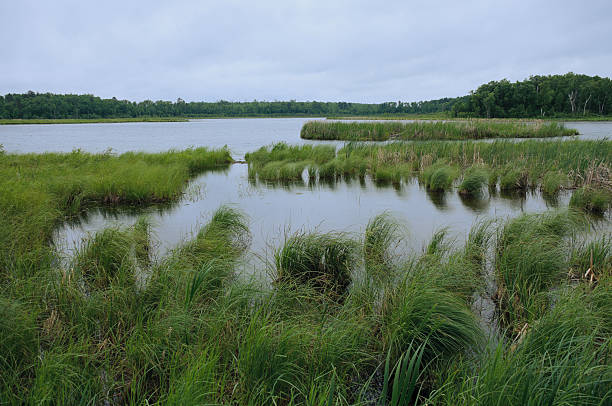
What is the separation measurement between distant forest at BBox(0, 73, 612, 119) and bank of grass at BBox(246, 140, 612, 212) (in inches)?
2232

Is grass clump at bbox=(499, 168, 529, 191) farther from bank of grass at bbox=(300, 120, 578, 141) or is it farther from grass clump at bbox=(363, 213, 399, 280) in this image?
→ bank of grass at bbox=(300, 120, 578, 141)

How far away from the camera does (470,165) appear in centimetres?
1347

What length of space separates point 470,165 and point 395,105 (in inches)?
4022

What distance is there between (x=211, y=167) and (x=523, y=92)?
68207 mm

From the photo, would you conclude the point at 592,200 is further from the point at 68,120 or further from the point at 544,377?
the point at 68,120

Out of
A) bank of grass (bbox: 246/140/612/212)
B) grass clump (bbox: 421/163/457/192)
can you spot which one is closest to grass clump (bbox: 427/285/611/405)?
bank of grass (bbox: 246/140/612/212)

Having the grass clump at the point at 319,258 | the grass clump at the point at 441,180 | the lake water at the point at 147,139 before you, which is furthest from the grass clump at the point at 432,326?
the lake water at the point at 147,139

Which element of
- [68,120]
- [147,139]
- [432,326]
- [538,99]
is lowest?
[432,326]

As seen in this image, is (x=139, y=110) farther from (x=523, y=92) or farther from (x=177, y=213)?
(x=177, y=213)

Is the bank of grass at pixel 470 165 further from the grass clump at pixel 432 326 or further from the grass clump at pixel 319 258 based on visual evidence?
the grass clump at pixel 432 326

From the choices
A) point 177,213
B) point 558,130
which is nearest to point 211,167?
point 177,213

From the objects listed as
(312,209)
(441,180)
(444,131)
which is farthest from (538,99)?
(312,209)

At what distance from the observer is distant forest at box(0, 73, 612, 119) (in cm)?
6419

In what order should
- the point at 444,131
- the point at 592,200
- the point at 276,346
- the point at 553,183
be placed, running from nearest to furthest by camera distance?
the point at 276,346 < the point at 592,200 < the point at 553,183 < the point at 444,131
